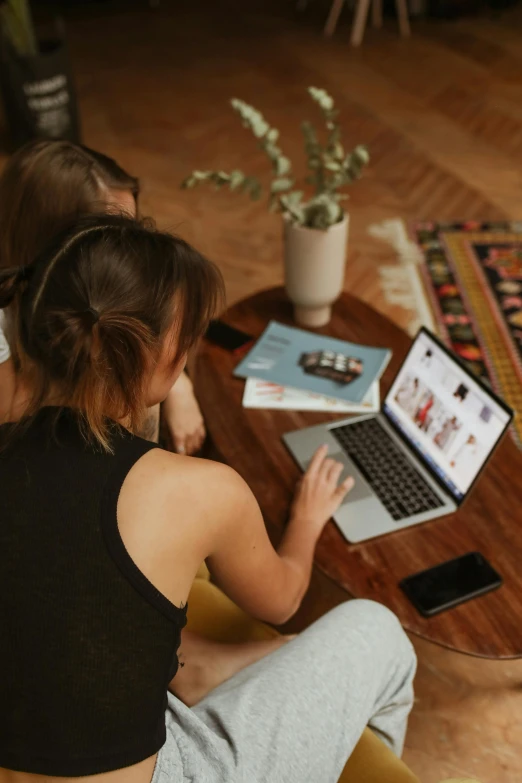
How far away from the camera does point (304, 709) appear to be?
3.76ft

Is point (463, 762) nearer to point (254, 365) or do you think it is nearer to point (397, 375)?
point (397, 375)

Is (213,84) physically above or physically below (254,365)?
below

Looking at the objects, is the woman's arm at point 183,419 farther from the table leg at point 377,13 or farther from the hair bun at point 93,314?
the table leg at point 377,13

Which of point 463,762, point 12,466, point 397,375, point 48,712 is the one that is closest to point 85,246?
point 12,466

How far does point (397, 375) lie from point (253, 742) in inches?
32.5

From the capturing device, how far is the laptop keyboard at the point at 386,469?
1.46 m

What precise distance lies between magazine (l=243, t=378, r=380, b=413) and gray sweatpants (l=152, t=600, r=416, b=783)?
1.71 feet

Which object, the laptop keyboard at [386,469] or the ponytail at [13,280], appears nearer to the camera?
the ponytail at [13,280]

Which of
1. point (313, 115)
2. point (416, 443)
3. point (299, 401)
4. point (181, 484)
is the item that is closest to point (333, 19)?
point (313, 115)

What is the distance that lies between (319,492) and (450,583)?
29 cm

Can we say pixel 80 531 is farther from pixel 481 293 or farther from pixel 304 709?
pixel 481 293

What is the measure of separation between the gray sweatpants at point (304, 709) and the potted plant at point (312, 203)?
2.80 feet

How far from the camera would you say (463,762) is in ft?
5.55

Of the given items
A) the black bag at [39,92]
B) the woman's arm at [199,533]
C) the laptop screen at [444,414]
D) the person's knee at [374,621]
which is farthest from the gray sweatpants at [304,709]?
the black bag at [39,92]
